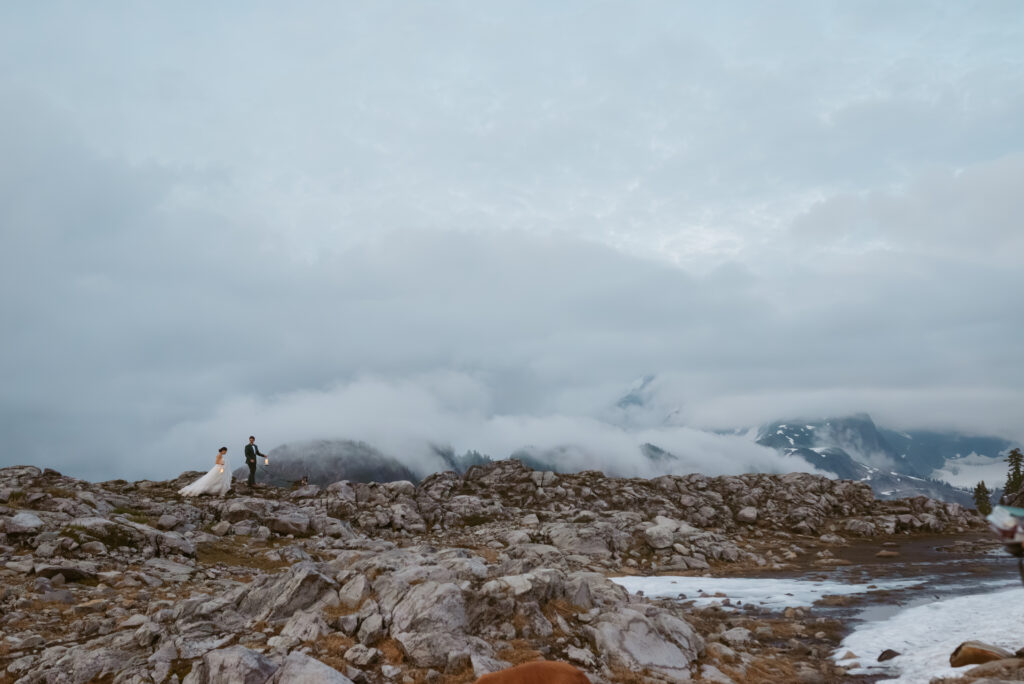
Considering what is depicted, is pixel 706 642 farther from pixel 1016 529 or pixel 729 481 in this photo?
pixel 729 481

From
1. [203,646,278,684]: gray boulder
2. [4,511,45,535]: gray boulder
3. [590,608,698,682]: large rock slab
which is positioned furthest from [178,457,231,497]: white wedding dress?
[590,608,698,682]: large rock slab

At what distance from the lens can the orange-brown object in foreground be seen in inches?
285

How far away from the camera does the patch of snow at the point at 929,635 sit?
11.7 metres

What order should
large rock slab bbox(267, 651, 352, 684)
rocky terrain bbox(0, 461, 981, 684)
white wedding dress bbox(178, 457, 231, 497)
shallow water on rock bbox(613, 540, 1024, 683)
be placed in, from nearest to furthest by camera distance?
1. large rock slab bbox(267, 651, 352, 684)
2. rocky terrain bbox(0, 461, 981, 684)
3. shallow water on rock bbox(613, 540, 1024, 683)
4. white wedding dress bbox(178, 457, 231, 497)

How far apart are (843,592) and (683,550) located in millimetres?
8500

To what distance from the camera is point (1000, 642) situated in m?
12.6

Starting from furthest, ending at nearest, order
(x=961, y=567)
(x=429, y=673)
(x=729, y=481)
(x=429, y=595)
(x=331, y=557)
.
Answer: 1. (x=729, y=481)
2. (x=961, y=567)
3. (x=331, y=557)
4. (x=429, y=595)
5. (x=429, y=673)

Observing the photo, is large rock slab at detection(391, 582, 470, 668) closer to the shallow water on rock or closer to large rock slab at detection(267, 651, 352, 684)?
large rock slab at detection(267, 651, 352, 684)

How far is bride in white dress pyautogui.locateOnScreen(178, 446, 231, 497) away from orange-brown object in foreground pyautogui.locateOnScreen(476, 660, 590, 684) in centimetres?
2779

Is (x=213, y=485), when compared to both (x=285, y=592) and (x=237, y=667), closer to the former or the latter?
(x=285, y=592)

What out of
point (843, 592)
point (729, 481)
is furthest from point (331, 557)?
point (729, 481)

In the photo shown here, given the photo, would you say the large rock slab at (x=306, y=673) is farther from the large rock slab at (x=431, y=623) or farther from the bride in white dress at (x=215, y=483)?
the bride in white dress at (x=215, y=483)

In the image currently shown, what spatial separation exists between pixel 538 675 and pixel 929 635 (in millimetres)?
12904

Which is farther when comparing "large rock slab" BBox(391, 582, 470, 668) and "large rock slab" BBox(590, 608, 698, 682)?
"large rock slab" BBox(590, 608, 698, 682)
